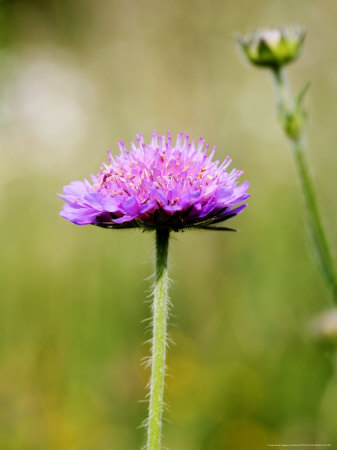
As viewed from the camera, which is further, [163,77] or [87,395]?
[163,77]

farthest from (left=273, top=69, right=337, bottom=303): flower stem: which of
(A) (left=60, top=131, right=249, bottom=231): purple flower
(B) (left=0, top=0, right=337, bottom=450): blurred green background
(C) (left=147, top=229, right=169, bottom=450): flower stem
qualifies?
(C) (left=147, top=229, right=169, bottom=450): flower stem

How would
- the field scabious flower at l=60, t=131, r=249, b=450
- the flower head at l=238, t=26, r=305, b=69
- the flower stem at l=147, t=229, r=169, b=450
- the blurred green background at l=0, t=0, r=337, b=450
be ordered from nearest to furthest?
the flower stem at l=147, t=229, r=169, b=450, the field scabious flower at l=60, t=131, r=249, b=450, the flower head at l=238, t=26, r=305, b=69, the blurred green background at l=0, t=0, r=337, b=450

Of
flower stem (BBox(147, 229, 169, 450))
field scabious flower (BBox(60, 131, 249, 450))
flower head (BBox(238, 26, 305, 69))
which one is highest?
flower head (BBox(238, 26, 305, 69))

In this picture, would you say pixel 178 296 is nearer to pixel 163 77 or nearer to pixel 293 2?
pixel 163 77

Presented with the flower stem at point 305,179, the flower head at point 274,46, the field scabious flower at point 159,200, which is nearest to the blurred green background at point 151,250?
the flower stem at point 305,179

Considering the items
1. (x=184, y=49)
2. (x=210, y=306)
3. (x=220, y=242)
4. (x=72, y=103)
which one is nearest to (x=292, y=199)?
(x=220, y=242)

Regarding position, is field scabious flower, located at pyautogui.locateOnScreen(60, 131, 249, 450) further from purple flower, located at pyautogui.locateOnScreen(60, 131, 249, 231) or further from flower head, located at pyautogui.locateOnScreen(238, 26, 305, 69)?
flower head, located at pyautogui.locateOnScreen(238, 26, 305, 69)
